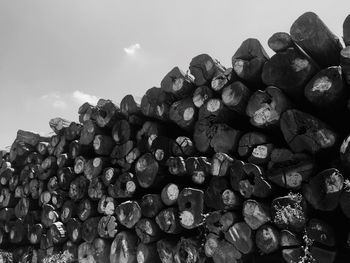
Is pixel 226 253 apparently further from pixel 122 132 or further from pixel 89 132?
pixel 89 132

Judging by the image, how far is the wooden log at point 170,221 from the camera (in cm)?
388

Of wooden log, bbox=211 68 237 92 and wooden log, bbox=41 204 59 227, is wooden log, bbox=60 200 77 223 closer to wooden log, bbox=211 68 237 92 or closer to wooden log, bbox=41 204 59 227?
wooden log, bbox=41 204 59 227

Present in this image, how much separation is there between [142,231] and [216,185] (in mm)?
1075

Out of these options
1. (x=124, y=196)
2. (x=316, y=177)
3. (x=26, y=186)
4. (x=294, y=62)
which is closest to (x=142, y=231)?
(x=124, y=196)

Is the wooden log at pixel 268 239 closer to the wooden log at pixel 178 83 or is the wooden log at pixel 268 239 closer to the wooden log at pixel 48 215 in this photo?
the wooden log at pixel 178 83

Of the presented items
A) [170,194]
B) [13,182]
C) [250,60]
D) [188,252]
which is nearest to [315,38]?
[250,60]

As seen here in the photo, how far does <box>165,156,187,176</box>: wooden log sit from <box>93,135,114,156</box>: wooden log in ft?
3.95

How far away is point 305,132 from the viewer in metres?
3.12

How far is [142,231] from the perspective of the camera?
13.5 ft

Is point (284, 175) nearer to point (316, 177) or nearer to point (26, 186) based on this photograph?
point (316, 177)

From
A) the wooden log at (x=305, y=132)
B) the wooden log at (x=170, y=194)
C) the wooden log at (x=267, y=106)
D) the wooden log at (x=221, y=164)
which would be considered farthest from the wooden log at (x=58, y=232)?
the wooden log at (x=305, y=132)

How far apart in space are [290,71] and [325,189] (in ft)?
3.38

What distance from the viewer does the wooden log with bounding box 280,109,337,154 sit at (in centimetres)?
305

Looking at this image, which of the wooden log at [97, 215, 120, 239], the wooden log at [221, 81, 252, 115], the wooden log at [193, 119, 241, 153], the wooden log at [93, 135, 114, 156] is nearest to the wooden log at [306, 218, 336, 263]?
the wooden log at [193, 119, 241, 153]
